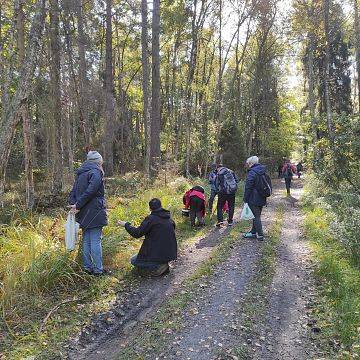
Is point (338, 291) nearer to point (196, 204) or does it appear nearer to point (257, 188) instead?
point (257, 188)

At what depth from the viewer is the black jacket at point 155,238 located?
684cm

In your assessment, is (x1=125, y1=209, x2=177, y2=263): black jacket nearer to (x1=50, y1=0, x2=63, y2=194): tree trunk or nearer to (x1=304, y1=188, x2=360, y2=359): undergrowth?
(x1=304, y1=188, x2=360, y2=359): undergrowth

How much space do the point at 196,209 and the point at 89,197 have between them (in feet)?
16.3

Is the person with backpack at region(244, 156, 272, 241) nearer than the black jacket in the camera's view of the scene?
No

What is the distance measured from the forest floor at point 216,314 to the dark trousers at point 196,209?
2385 mm

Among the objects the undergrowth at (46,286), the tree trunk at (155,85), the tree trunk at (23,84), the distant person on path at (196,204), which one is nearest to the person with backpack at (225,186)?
the distant person on path at (196,204)

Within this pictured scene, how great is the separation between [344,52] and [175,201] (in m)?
30.1

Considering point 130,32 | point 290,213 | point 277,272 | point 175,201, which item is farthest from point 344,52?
point 277,272

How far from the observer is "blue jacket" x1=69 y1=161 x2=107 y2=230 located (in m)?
6.41

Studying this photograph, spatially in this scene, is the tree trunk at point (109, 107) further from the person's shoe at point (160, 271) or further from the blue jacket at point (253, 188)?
the person's shoe at point (160, 271)

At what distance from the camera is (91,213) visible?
6.46 m

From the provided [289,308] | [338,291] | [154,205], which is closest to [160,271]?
[154,205]

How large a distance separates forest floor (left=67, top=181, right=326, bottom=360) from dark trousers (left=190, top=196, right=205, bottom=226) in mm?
2385

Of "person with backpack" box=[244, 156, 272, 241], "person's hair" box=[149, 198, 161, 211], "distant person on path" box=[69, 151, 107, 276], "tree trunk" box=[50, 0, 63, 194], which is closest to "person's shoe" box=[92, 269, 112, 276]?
"distant person on path" box=[69, 151, 107, 276]
